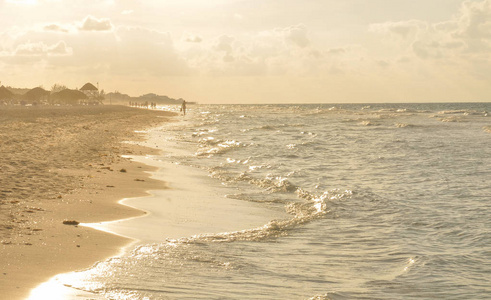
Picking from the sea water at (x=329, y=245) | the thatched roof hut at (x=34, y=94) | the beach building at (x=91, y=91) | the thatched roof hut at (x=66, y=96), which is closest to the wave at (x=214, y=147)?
the sea water at (x=329, y=245)

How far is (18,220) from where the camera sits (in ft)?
29.1

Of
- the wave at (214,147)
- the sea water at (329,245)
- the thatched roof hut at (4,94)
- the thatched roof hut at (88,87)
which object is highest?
the thatched roof hut at (88,87)

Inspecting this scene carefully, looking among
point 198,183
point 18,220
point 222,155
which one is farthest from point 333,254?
point 222,155

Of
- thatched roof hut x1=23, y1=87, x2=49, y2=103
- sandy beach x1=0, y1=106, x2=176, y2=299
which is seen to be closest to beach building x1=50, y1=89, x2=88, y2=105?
thatched roof hut x1=23, y1=87, x2=49, y2=103

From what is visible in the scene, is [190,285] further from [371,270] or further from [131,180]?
[131,180]

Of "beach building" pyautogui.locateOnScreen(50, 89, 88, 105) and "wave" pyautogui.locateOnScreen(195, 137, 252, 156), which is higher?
"beach building" pyautogui.locateOnScreen(50, 89, 88, 105)

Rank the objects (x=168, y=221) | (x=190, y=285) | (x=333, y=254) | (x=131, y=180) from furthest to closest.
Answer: (x=131, y=180), (x=168, y=221), (x=333, y=254), (x=190, y=285)

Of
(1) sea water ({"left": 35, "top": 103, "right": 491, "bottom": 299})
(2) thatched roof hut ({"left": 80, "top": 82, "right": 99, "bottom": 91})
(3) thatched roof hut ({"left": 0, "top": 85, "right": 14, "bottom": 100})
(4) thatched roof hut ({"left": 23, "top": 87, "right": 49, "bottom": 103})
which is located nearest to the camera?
(1) sea water ({"left": 35, "top": 103, "right": 491, "bottom": 299})

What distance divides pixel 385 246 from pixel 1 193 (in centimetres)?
707

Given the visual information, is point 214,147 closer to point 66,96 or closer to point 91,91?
point 66,96

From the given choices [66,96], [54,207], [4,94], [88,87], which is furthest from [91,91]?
[54,207]

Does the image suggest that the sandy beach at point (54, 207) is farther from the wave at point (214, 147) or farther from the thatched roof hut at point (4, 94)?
the thatched roof hut at point (4, 94)

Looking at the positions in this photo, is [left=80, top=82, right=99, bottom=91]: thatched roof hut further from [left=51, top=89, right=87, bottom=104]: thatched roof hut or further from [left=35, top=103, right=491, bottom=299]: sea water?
[left=35, top=103, right=491, bottom=299]: sea water

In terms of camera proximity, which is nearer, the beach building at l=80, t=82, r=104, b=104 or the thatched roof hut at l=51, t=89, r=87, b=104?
the thatched roof hut at l=51, t=89, r=87, b=104
